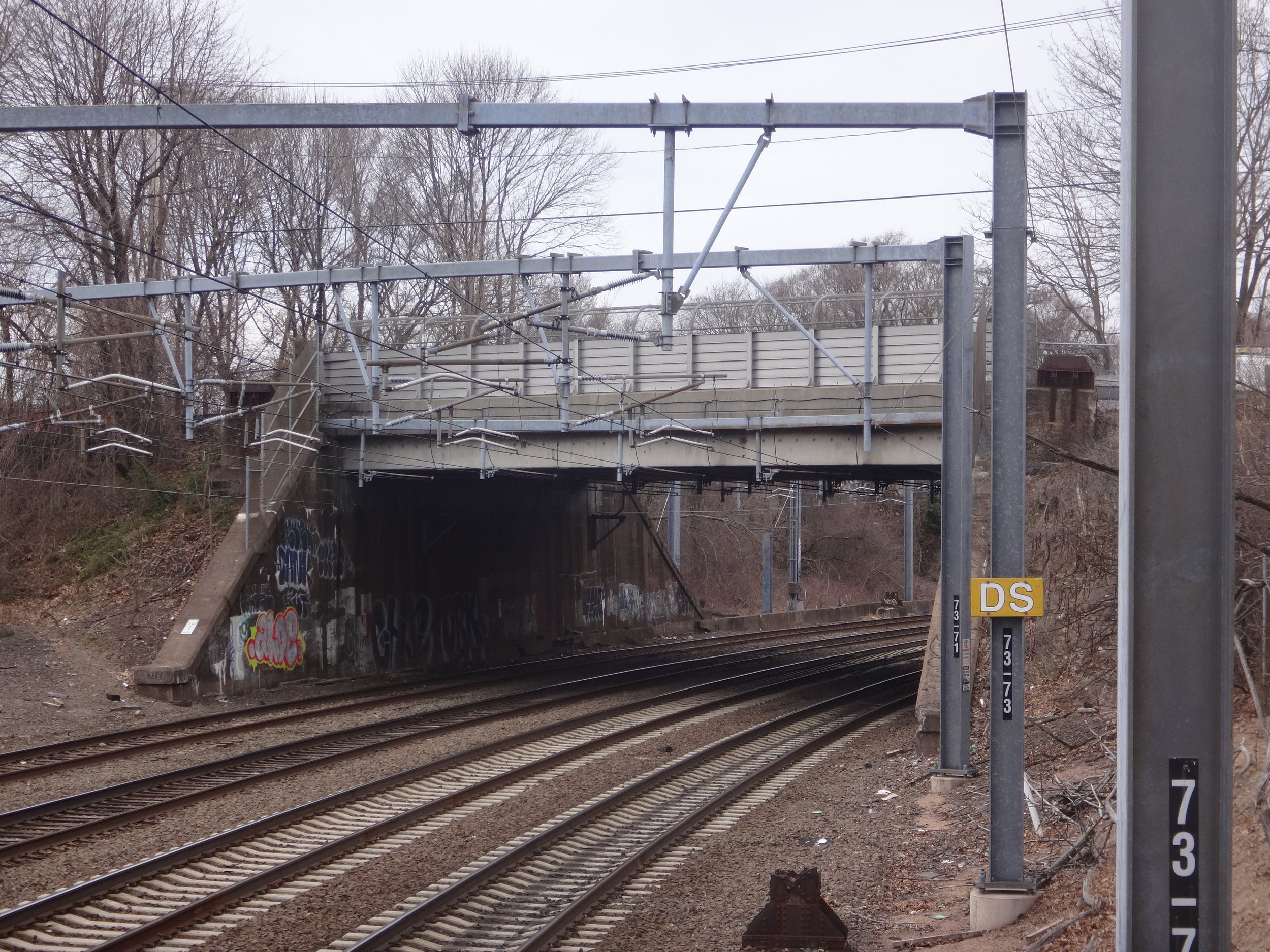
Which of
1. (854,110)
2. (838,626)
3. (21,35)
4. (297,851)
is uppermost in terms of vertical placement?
(21,35)

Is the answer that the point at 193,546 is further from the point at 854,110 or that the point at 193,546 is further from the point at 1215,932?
the point at 1215,932

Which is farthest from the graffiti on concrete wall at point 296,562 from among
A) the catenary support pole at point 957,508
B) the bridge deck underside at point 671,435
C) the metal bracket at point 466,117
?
the metal bracket at point 466,117

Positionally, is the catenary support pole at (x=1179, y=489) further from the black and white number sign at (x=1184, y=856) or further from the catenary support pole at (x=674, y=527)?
the catenary support pole at (x=674, y=527)

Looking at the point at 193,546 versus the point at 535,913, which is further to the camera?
the point at 193,546

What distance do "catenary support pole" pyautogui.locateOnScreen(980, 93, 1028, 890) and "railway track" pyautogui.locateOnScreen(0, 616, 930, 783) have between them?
11.6 m

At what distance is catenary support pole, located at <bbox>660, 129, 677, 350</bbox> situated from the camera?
11.2 meters

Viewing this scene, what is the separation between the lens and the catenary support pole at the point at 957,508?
46.4 ft

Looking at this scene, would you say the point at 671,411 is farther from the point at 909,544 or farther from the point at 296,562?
the point at 909,544

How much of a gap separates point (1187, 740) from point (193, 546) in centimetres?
2427

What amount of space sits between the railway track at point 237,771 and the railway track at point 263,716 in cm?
148

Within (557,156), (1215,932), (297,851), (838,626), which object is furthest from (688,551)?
(1215,932)

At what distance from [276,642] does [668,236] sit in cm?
1578

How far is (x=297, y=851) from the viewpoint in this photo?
11016 mm

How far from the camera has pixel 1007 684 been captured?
8.59m
